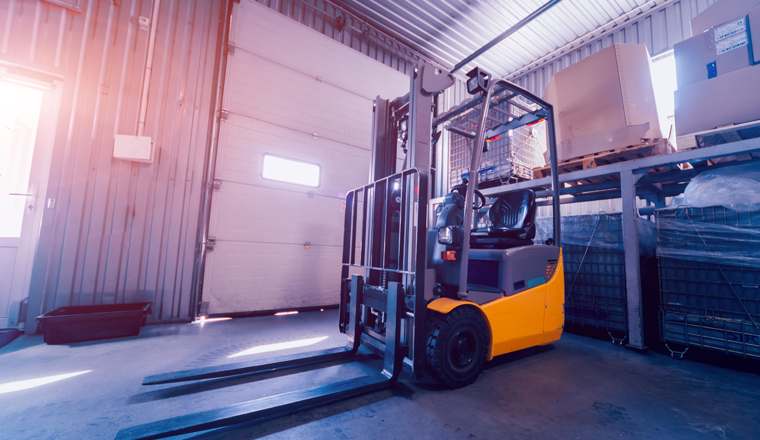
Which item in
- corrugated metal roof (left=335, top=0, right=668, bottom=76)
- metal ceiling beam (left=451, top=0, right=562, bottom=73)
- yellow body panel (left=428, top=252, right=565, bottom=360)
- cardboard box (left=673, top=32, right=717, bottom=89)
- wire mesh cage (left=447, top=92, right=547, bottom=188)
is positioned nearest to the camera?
yellow body panel (left=428, top=252, right=565, bottom=360)

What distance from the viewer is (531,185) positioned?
526 cm

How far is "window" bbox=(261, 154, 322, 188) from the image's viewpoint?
20.4 feet

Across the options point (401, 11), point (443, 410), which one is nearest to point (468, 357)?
point (443, 410)

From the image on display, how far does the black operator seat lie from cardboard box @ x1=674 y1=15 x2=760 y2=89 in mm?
2424

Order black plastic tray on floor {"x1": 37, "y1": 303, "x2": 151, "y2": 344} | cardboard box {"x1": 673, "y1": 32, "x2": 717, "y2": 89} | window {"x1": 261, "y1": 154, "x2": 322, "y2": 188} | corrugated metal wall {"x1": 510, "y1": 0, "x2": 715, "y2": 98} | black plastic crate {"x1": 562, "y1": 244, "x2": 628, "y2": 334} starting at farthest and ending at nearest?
corrugated metal wall {"x1": 510, "y1": 0, "x2": 715, "y2": 98}
window {"x1": 261, "y1": 154, "x2": 322, "y2": 188}
black plastic crate {"x1": 562, "y1": 244, "x2": 628, "y2": 334}
black plastic tray on floor {"x1": 37, "y1": 303, "x2": 151, "y2": 344}
cardboard box {"x1": 673, "y1": 32, "x2": 717, "y2": 89}

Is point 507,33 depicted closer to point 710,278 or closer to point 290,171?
point 290,171

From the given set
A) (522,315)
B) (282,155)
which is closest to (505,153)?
(522,315)

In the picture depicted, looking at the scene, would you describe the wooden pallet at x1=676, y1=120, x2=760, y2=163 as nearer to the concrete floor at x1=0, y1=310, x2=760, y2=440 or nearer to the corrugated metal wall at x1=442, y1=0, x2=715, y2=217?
the concrete floor at x1=0, y1=310, x2=760, y2=440

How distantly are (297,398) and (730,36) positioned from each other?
586 centimetres

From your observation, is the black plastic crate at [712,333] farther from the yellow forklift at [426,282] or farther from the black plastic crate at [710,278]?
the yellow forklift at [426,282]

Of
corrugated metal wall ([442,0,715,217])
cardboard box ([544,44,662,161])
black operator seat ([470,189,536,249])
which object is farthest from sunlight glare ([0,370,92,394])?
corrugated metal wall ([442,0,715,217])

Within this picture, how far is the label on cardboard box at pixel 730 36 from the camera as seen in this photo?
343 cm

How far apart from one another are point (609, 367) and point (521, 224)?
1.77m

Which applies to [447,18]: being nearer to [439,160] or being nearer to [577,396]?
[439,160]
